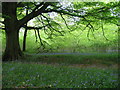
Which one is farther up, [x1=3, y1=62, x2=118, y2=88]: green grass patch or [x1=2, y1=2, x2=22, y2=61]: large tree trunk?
[x1=2, y1=2, x2=22, y2=61]: large tree trunk

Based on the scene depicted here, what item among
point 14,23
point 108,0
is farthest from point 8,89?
point 14,23

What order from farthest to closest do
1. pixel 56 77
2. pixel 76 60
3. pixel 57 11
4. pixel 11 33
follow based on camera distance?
pixel 11 33 → pixel 57 11 → pixel 76 60 → pixel 56 77

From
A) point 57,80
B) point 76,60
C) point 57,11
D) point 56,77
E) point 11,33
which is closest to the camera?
point 57,80

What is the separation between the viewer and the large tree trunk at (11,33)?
1545cm

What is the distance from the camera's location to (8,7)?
642 inches

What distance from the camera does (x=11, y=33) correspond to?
1592 centimetres

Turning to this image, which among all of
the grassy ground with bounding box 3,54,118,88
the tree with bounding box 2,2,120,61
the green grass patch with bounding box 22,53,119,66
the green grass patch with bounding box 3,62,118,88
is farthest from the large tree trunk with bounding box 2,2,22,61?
the green grass patch with bounding box 3,62,118,88

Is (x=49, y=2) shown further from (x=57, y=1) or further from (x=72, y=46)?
(x=72, y=46)

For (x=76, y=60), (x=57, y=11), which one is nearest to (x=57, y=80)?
(x=76, y=60)

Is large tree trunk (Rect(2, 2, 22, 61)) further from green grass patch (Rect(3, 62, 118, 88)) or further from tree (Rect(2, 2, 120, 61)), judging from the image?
green grass patch (Rect(3, 62, 118, 88))

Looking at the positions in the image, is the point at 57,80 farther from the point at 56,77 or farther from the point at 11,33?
the point at 11,33

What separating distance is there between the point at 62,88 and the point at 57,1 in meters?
10.9

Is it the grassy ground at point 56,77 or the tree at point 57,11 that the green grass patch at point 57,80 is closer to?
the grassy ground at point 56,77

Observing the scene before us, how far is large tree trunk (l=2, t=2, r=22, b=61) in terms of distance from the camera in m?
15.4
